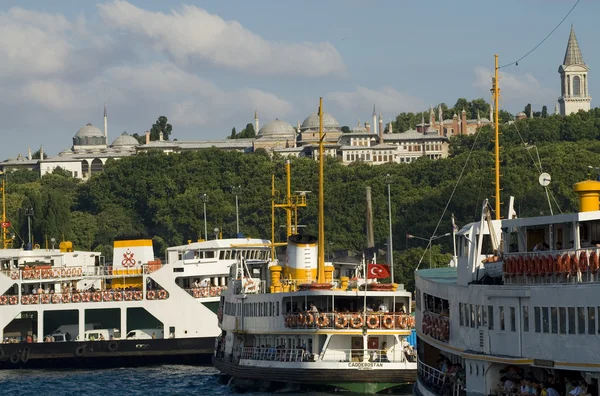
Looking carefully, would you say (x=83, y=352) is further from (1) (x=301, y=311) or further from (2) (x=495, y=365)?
(2) (x=495, y=365)

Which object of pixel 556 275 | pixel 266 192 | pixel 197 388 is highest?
pixel 266 192

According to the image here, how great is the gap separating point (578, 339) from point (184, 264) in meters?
42.5

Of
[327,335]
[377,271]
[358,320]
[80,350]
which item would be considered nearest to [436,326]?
[358,320]

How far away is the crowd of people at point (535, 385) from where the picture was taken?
28.8 m

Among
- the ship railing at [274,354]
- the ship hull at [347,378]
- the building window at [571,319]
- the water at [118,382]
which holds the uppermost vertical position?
the building window at [571,319]

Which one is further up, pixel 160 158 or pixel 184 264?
pixel 160 158

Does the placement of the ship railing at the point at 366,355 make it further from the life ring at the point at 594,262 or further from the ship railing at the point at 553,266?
the life ring at the point at 594,262

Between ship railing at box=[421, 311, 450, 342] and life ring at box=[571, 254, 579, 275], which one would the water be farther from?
life ring at box=[571, 254, 579, 275]

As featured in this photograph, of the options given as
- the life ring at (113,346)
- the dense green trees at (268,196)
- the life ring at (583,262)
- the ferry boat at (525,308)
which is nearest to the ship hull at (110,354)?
the life ring at (113,346)

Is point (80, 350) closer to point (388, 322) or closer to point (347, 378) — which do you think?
point (347, 378)

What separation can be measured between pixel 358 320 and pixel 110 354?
21968 mm

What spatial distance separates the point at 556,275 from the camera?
29734 millimetres

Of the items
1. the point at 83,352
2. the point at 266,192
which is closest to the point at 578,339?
the point at 83,352

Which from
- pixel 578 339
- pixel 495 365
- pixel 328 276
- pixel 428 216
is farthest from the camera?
pixel 428 216
